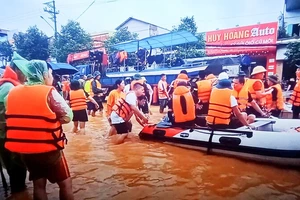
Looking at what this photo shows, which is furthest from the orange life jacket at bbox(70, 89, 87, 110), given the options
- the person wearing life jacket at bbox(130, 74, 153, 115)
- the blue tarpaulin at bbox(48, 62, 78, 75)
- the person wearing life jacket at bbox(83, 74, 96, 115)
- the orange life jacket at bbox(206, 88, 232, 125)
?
the orange life jacket at bbox(206, 88, 232, 125)

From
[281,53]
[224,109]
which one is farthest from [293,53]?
[224,109]

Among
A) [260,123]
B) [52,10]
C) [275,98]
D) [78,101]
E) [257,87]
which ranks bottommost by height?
[260,123]

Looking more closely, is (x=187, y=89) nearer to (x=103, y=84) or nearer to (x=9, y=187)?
(x=103, y=84)

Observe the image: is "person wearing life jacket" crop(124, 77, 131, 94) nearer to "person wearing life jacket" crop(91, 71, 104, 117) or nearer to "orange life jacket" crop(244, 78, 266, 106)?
"person wearing life jacket" crop(91, 71, 104, 117)

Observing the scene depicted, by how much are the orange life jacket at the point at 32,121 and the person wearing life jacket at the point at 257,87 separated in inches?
73.2

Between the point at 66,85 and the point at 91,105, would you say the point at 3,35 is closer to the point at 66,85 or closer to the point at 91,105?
the point at 66,85

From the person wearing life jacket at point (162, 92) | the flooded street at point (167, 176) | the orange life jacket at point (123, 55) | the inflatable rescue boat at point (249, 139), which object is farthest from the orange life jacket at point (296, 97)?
the orange life jacket at point (123, 55)

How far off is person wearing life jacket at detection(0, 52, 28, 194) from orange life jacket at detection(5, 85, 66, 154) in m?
0.32

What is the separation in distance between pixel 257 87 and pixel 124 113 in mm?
1339

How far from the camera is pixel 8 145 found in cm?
120

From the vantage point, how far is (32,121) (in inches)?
45.3

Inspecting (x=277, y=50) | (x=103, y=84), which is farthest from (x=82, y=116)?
(x=277, y=50)

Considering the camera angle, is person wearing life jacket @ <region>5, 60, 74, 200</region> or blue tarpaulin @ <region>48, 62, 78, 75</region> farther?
blue tarpaulin @ <region>48, 62, 78, 75</region>

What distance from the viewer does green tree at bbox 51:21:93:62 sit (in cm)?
248
